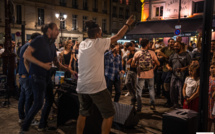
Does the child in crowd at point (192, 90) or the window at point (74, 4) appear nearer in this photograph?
the child in crowd at point (192, 90)

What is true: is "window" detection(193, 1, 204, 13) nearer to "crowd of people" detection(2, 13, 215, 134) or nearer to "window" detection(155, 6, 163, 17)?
"window" detection(155, 6, 163, 17)

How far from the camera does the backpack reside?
5617mm

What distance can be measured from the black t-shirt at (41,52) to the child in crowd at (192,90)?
2.83m

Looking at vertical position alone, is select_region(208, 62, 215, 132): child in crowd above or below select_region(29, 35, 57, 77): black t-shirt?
below

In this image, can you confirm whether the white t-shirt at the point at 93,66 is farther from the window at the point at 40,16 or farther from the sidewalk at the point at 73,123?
the window at the point at 40,16

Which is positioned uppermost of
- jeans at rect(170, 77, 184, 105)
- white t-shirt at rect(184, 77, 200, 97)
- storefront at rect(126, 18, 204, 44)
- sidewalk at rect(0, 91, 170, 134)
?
storefront at rect(126, 18, 204, 44)

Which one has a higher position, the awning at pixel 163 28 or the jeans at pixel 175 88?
the awning at pixel 163 28

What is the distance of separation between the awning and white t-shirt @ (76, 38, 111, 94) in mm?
15867

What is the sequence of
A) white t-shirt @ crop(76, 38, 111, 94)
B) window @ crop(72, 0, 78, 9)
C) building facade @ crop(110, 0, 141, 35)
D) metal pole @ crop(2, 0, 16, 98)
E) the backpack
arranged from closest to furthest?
1. white t-shirt @ crop(76, 38, 111, 94)
2. the backpack
3. metal pole @ crop(2, 0, 16, 98)
4. window @ crop(72, 0, 78, 9)
5. building facade @ crop(110, 0, 141, 35)

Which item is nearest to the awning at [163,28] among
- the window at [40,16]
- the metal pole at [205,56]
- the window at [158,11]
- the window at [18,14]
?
the window at [158,11]

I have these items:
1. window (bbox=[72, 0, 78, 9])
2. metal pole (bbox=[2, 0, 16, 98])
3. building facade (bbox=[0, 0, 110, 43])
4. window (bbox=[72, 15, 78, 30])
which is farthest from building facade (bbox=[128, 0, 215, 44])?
window (bbox=[72, 0, 78, 9])

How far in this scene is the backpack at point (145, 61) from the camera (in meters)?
5.62

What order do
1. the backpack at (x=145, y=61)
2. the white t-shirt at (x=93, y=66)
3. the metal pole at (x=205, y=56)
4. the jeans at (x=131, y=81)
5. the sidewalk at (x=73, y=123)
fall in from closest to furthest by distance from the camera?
1. the metal pole at (x=205, y=56)
2. the white t-shirt at (x=93, y=66)
3. the sidewalk at (x=73, y=123)
4. the backpack at (x=145, y=61)
5. the jeans at (x=131, y=81)

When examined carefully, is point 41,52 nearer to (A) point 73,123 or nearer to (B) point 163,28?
(A) point 73,123
